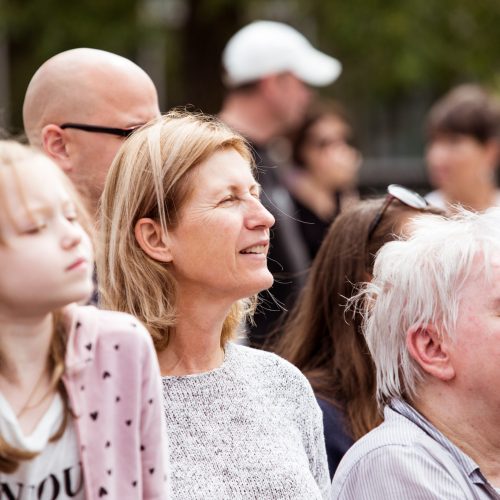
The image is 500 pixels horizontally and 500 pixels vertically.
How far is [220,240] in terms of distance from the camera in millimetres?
2648

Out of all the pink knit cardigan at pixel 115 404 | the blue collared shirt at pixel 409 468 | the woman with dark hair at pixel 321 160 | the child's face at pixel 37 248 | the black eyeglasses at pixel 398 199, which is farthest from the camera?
the woman with dark hair at pixel 321 160

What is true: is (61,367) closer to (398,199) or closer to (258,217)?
(258,217)

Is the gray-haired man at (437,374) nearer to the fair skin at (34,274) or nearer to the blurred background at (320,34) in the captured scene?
the fair skin at (34,274)

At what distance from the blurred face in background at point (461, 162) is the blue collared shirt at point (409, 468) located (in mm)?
4464

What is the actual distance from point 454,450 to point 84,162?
1.36 meters

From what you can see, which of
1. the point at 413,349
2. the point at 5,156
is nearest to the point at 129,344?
the point at 5,156

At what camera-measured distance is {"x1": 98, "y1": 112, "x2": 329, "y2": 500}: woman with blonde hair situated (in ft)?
8.55

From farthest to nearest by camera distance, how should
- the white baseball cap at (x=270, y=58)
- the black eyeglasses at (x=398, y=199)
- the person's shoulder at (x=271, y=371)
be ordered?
the white baseball cap at (x=270, y=58) → the black eyeglasses at (x=398, y=199) → the person's shoulder at (x=271, y=371)

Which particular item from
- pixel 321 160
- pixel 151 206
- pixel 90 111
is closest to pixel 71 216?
pixel 151 206

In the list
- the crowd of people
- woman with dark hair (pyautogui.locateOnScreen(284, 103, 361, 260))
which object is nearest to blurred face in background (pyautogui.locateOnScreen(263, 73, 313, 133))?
woman with dark hair (pyautogui.locateOnScreen(284, 103, 361, 260))

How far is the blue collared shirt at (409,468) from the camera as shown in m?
2.49

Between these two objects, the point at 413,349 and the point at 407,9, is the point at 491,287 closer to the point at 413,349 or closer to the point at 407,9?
the point at 413,349

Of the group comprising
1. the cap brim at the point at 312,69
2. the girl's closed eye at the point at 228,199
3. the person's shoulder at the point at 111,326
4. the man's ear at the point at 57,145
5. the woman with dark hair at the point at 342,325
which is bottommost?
the cap brim at the point at 312,69

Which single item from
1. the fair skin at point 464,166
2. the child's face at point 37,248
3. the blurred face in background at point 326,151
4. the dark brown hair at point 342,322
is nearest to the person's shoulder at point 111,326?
the child's face at point 37,248
